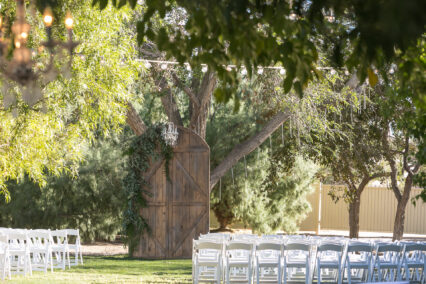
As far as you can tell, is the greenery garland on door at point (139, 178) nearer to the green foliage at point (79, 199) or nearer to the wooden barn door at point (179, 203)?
the wooden barn door at point (179, 203)

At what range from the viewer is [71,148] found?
31.2 feet

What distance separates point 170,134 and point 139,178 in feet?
4.14

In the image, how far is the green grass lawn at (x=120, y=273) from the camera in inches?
396

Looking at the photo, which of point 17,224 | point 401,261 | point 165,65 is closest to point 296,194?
point 17,224

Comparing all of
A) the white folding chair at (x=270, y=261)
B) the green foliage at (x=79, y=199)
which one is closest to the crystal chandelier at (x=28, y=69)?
the white folding chair at (x=270, y=261)

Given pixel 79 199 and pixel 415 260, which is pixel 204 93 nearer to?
pixel 79 199

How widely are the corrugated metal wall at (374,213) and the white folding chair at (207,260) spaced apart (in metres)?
17.9

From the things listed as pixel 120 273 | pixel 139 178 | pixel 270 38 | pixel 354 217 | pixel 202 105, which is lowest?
pixel 120 273

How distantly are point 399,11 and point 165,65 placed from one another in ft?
35.9

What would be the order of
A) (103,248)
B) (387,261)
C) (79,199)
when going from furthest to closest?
(79,199), (103,248), (387,261)

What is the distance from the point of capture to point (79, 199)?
1844 centimetres

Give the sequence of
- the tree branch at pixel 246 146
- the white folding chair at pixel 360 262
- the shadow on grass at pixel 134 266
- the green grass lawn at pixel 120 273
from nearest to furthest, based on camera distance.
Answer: the white folding chair at pixel 360 262 → the green grass lawn at pixel 120 273 → the shadow on grass at pixel 134 266 → the tree branch at pixel 246 146

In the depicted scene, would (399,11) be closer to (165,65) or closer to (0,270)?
(0,270)

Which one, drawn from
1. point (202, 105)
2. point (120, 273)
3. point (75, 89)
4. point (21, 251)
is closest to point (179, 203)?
point (202, 105)
